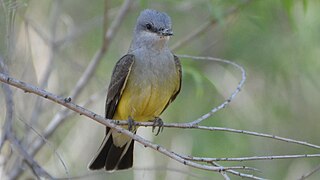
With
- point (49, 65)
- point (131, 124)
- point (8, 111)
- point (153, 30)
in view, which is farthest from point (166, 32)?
point (8, 111)

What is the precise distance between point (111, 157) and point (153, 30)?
94 cm

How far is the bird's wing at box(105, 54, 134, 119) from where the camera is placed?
4574 millimetres

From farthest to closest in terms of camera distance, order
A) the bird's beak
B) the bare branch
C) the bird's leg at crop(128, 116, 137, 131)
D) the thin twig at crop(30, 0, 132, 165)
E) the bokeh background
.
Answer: the bokeh background
the thin twig at crop(30, 0, 132, 165)
the bird's beak
the bird's leg at crop(128, 116, 137, 131)
the bare branch

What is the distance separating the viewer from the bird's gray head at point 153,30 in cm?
460

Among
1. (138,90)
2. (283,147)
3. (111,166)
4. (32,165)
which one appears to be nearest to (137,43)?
(138,90)

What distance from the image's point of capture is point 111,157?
4891mm

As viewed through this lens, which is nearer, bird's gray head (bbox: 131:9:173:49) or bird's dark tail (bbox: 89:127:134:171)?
bird's gray head (bbox: 131:9:173:49)

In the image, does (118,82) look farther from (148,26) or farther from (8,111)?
(8,111)

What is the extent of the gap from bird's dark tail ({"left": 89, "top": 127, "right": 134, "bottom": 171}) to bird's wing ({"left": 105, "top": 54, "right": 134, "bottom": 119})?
0.22m

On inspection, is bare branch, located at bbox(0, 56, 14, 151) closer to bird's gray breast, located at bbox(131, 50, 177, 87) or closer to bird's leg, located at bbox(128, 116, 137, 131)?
bird's leg, located at bbox(128, 116, 137, 131)

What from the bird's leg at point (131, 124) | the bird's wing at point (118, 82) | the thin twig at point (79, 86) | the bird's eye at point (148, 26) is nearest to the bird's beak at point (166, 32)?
the bird's eye at point (148, 26)

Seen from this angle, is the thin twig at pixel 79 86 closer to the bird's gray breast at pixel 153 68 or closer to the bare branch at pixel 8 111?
the bird's gray breast at pixel 153 68

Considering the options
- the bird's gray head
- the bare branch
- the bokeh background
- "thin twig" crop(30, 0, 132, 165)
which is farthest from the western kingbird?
the bare branch

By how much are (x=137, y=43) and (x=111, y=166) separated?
0.87 metres
